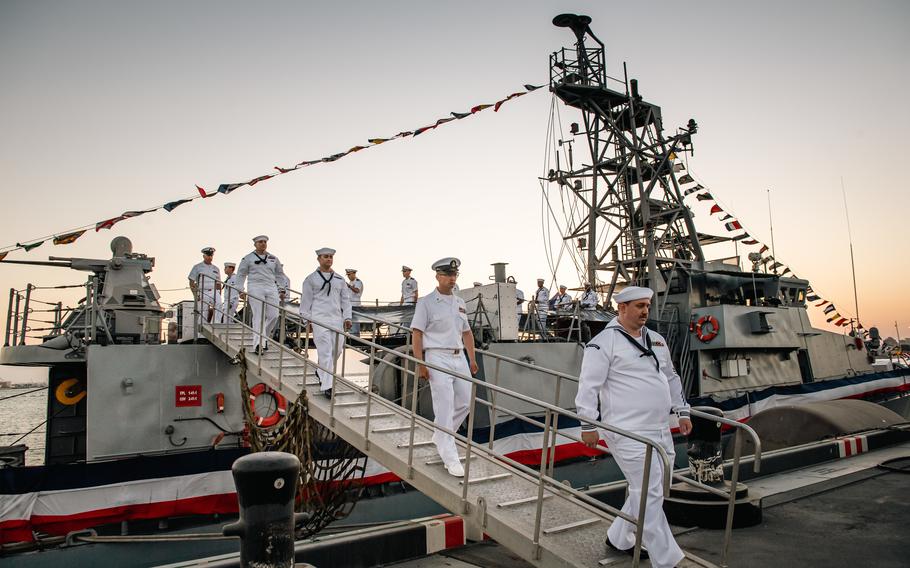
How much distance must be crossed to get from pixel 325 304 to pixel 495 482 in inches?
131

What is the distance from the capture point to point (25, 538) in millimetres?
6625

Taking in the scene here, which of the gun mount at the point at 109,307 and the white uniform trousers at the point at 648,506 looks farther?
the gun mount at the point at 109,307

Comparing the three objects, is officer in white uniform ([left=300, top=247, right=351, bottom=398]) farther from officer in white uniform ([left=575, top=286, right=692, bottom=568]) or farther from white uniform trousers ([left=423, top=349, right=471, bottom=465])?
officer in white uniform ([left=575, top=286, right=692, bottom=568])

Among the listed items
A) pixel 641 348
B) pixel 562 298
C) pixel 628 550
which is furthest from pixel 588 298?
pixel 628 550

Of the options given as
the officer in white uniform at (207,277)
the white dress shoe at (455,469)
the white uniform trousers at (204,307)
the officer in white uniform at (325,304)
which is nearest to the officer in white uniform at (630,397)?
the white dress shoe at (455,469)

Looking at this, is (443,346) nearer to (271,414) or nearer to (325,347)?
(325,347)

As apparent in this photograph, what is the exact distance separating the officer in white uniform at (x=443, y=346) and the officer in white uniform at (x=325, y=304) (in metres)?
2.00

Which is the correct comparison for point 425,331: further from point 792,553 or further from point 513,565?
point 792,553

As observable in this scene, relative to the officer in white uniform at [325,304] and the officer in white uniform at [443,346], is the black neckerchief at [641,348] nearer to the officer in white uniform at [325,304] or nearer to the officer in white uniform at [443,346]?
the officer in white uniform at [443,346]

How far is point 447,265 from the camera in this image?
559 cm

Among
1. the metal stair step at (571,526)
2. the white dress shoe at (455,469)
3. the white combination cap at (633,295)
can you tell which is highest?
the white combination cap at (633,295)

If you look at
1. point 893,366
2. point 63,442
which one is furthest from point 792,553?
point 893,366

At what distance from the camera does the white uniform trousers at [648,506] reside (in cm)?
379

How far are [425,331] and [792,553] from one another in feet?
11.7
